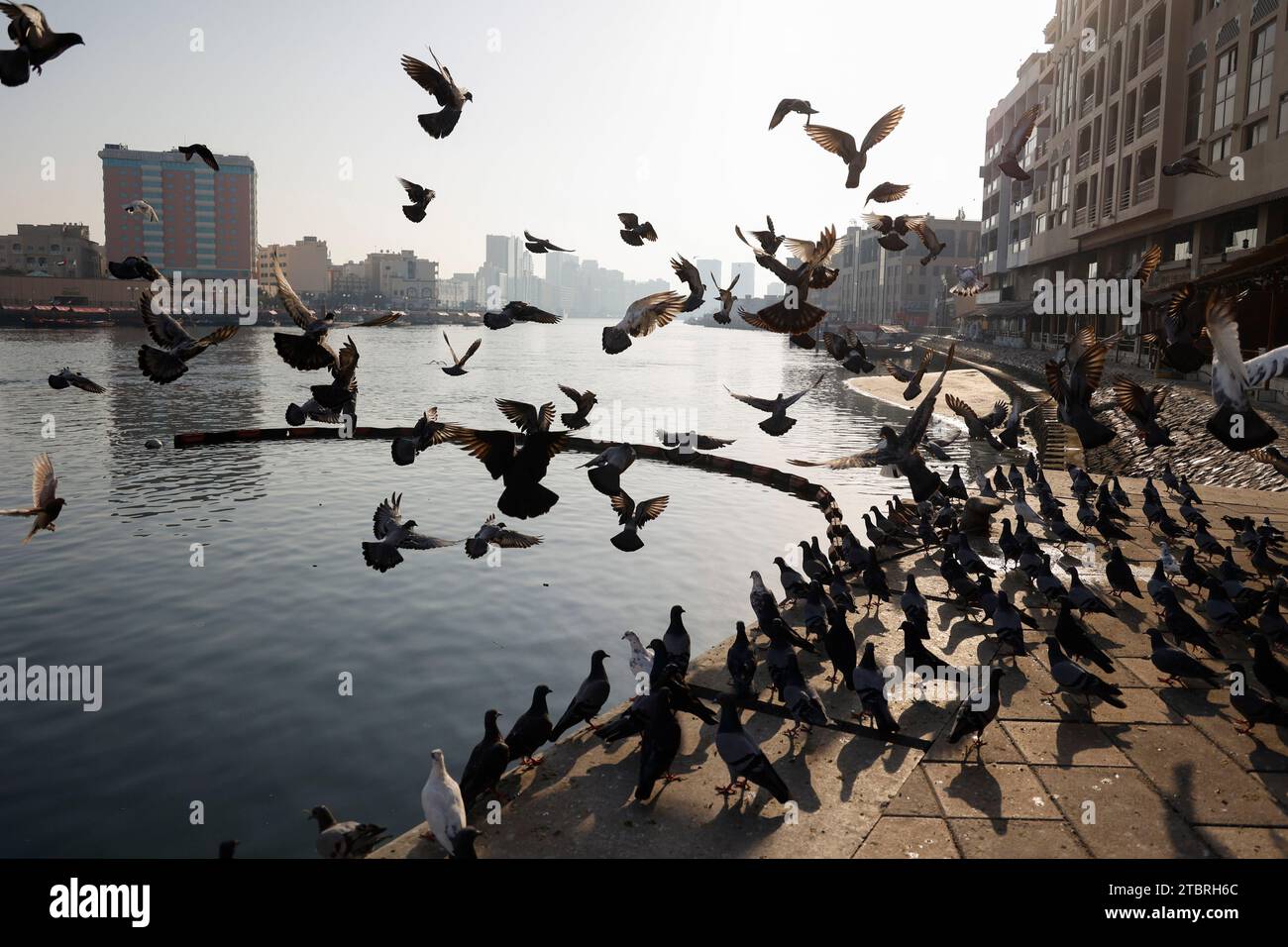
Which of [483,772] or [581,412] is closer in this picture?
[483,772]

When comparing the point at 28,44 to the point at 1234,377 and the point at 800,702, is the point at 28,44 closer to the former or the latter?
the point at 800,702

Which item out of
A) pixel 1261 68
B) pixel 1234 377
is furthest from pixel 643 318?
pixel 1261 68

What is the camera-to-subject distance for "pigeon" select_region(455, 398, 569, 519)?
7.76 meters

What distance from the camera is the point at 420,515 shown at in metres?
24.2

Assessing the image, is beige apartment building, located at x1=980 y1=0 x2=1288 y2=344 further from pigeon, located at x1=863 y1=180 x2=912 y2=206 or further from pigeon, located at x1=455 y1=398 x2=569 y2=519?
pigeon, located at x1=455 y1=398 x2=569 y2=519

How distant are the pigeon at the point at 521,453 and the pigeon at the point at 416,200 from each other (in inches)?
117

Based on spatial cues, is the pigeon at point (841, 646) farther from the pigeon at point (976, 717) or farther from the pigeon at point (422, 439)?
the pigeon at point (422, 439)

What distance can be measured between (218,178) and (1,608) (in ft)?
612

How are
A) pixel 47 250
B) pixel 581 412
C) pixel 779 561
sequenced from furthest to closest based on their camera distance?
pixel 47 250
pixel 779 561
pixel 581 412

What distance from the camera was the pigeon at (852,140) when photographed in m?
9.52

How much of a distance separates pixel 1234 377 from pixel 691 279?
5.34 m

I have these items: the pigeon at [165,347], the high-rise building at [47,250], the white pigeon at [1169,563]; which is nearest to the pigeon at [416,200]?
the pigeon at [165,347]

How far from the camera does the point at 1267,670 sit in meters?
8.53
